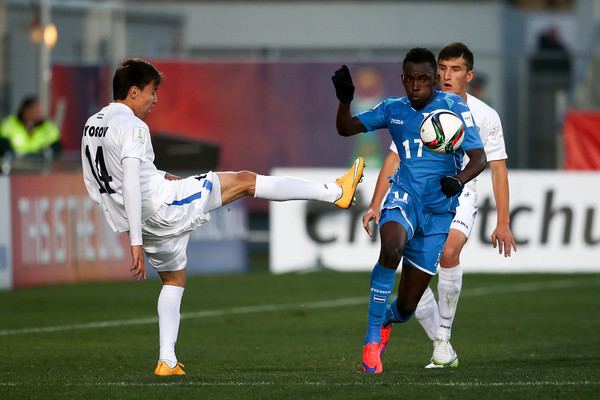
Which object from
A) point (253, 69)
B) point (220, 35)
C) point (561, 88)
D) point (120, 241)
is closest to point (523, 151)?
point (561, 88)

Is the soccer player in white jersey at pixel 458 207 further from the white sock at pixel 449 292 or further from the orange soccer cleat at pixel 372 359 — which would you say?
the orange soccer cleat at pixel 372 359

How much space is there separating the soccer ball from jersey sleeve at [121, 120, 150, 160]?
176 centimetres

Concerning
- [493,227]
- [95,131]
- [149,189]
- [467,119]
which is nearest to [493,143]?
[467,119]

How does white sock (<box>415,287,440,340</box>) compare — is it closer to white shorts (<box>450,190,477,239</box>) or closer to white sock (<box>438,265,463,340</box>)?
white sock (<box>438,265,463,340</box>)

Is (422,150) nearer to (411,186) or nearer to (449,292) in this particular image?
(411,186)

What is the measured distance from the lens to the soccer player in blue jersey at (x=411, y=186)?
9523 millimetres

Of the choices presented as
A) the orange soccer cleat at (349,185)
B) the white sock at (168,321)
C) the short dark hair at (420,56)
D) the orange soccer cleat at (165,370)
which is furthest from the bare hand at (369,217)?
the orange soccer cleat at (165,370)

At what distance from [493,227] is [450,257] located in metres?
9.48

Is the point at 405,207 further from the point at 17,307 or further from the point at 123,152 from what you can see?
the point at 17,307

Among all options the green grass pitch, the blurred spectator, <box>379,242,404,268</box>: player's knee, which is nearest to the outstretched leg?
<box>379,242,404,268</box>: player's knee

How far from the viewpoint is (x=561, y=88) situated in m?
27.4

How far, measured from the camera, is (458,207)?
35.2 feet

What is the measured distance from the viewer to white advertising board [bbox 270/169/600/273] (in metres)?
20.0

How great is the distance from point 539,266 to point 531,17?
20.4 metres
